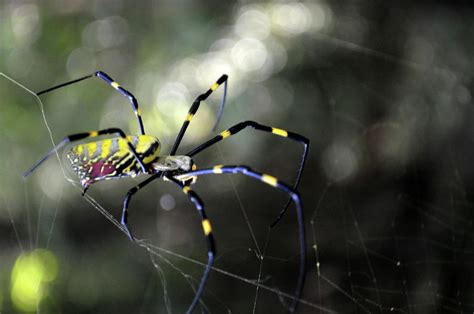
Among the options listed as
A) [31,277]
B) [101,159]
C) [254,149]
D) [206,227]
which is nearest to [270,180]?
[206,227]

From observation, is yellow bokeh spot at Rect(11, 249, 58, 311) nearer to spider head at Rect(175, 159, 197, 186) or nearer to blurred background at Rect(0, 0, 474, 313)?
blurred background at Rect(0, 0, 474, 313)

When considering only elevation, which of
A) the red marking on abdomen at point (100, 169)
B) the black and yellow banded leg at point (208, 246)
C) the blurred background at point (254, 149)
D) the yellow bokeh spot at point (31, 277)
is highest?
the red marking on abdomen at point (100, 169)

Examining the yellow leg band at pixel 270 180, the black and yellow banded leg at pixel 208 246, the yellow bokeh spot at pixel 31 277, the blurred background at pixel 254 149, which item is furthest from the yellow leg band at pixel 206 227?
the yellow bokeh spot at pixel 31 277

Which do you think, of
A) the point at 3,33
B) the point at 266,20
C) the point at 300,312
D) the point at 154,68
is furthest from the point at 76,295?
the point at 266,20

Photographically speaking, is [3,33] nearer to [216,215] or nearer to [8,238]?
[8,238]

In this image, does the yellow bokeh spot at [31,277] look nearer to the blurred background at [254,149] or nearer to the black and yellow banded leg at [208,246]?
the blurred background at [254,149]

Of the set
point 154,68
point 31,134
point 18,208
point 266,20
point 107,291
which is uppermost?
point 266,20

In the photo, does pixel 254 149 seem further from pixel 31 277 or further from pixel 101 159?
pixel 101 159
